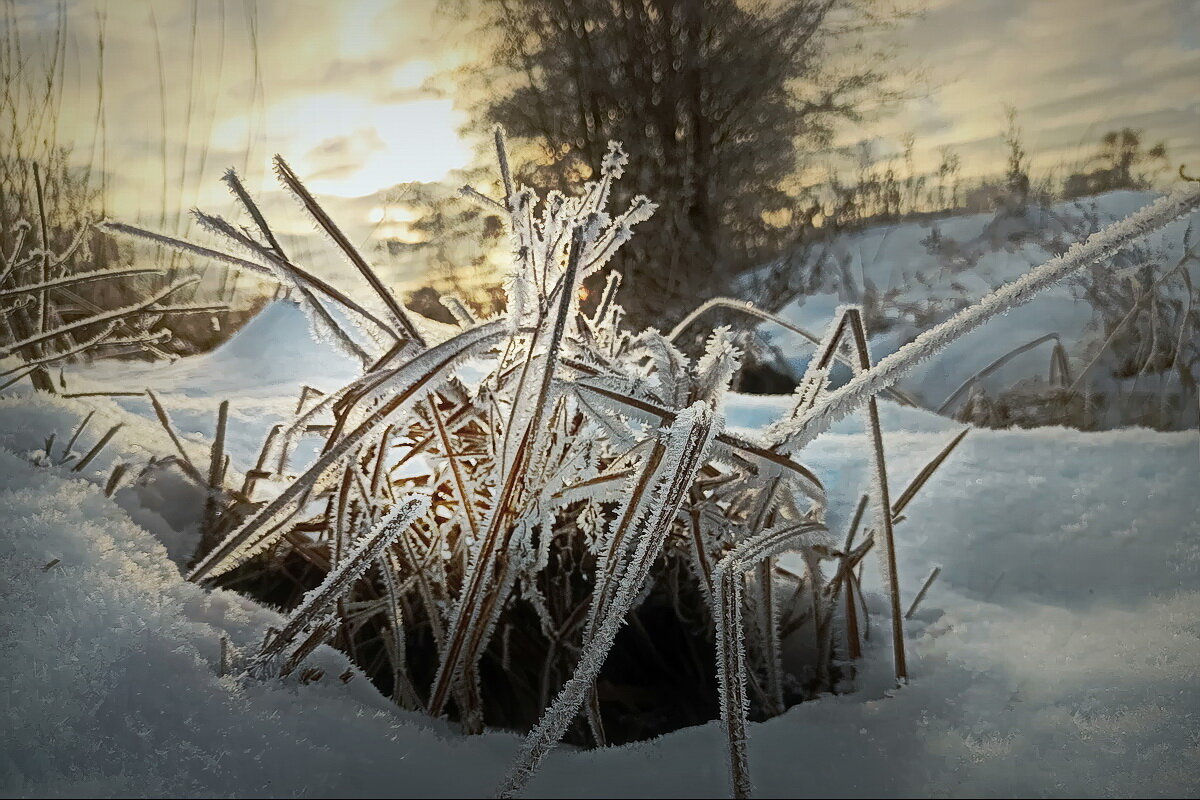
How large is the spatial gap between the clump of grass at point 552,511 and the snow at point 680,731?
23mm

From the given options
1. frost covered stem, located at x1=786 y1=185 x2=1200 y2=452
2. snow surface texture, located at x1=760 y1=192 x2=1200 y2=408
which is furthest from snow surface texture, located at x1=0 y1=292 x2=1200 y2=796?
snow surface texture, located at x1=760 y1=192 x2=1200 y2=408

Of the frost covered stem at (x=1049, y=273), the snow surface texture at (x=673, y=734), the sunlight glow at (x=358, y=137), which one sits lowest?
the snow surface texture at (x=673, y=734)

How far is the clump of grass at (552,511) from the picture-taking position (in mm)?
246

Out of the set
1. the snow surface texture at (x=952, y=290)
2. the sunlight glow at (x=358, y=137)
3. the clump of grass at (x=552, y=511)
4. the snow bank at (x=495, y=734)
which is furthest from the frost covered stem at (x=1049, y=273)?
the snow surface texture at (x=952, y=290)

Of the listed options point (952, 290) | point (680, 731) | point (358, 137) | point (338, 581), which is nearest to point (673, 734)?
point (680, 731)

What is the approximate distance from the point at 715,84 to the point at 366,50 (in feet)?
2.52

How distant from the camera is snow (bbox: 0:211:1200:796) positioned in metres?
0.18

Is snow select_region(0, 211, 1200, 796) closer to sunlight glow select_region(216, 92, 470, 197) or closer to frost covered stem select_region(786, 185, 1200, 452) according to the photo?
frost covered stem select_region(786, 185, 1200, 452)

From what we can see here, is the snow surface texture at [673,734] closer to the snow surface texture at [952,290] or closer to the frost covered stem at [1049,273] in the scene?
the frost covered stem at [1049,273]

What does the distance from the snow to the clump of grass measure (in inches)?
0.9

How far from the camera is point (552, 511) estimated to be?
36cm

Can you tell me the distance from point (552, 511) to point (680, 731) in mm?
143

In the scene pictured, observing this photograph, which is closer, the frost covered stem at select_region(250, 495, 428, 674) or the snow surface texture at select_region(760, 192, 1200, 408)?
the frost covered stem at select_region(250, 495, 428, 674)

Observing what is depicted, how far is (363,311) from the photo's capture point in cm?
37
